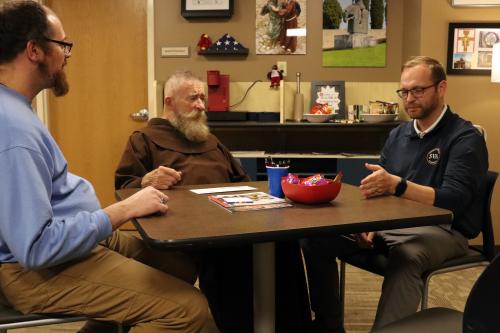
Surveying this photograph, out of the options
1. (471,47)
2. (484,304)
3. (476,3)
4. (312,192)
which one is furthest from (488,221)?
(476,3)

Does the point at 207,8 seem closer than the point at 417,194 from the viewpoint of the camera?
No

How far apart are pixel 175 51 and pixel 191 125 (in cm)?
206

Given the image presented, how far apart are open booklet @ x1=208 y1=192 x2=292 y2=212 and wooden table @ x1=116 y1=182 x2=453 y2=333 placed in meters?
0.03

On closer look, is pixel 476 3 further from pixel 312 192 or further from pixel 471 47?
pixel 312 192

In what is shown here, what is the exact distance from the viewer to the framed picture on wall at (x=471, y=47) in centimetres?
369

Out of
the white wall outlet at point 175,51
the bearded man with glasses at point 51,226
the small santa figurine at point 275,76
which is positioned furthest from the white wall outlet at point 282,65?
the bearded man with glasses at point 51,226

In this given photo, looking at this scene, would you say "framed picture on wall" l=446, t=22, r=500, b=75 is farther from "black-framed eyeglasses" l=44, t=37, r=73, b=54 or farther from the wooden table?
"black-framed eyeglasses" l=44, t=37, r=73, b=54

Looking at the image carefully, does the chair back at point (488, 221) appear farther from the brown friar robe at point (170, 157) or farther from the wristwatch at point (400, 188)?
the brown friar robe at point (170, 157)

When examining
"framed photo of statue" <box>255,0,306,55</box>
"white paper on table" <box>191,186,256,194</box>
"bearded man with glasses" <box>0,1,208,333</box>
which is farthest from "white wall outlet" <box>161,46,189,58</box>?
"bearded man with glasses" <box>0,1,208,333</box>

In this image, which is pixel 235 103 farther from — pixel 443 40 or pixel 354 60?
pixel 443 40

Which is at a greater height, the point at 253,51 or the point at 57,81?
the point at 253,51

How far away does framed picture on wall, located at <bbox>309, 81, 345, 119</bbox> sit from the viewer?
14.0ft

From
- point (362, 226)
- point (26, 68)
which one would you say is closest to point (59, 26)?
point (26, 68)

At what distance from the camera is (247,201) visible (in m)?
1.64
